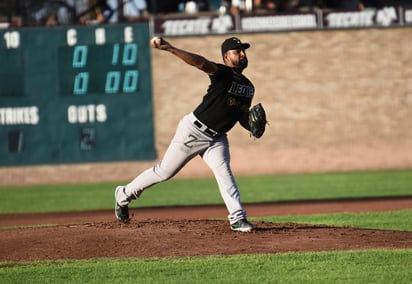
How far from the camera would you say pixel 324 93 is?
918 inches

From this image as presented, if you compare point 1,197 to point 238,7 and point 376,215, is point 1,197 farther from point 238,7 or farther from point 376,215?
point 376,215

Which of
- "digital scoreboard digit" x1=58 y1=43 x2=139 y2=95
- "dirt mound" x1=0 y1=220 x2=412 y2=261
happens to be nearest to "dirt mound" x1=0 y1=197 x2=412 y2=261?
"dirt mound" x1=0 y1=220 x2=412 y2=261

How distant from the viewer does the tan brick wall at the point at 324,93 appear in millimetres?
23250

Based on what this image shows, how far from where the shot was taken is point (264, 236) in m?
9.15

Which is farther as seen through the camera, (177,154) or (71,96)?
(71,96)

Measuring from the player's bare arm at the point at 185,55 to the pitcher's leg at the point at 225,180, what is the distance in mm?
866

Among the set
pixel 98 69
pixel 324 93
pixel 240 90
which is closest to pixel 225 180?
pixel 240 90

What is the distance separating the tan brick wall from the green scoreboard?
2.44 feet

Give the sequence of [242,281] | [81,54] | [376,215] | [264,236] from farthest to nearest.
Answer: [81,54], [376,215], [264,236], [242,281]

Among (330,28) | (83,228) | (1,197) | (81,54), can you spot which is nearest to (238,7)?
(330,28)

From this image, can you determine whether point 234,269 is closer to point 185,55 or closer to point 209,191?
point 185,55

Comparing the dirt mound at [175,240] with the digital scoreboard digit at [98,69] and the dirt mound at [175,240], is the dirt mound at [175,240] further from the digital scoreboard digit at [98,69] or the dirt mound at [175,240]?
the digital scoreboard digit at [98,69]

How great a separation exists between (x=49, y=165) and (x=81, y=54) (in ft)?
9.53

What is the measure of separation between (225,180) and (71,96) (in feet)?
44.9
